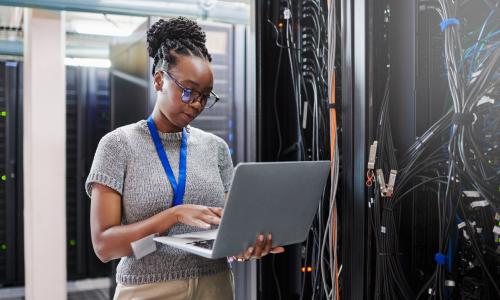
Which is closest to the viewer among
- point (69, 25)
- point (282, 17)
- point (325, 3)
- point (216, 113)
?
point (325, 3)

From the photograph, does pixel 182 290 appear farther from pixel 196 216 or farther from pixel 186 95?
pixel 186 95

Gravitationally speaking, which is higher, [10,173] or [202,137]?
[202,137]

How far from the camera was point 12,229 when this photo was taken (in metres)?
4.07

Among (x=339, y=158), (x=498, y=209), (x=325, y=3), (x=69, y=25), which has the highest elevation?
(x=69, y=25)

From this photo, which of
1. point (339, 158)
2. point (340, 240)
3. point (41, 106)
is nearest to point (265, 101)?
point (339, 158)

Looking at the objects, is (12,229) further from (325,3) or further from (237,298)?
(325,3)

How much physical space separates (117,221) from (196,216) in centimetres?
20

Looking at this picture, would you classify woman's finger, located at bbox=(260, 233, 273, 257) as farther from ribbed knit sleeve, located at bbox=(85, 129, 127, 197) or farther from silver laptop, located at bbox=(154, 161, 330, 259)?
ribbed knit sleeve, located at bbox=(85, 129, 127, 197)

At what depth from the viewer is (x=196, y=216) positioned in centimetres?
111

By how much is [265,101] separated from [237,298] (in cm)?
113

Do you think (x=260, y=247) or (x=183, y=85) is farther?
(x=183, y=85)

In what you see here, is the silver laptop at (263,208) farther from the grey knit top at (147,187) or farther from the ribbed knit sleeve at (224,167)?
the ribbed knit sleeve at (224,167)

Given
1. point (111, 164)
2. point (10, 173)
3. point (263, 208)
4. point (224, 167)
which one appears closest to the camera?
point (263, 208)

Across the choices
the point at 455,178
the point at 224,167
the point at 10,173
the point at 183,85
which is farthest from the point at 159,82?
the point at 10,173
